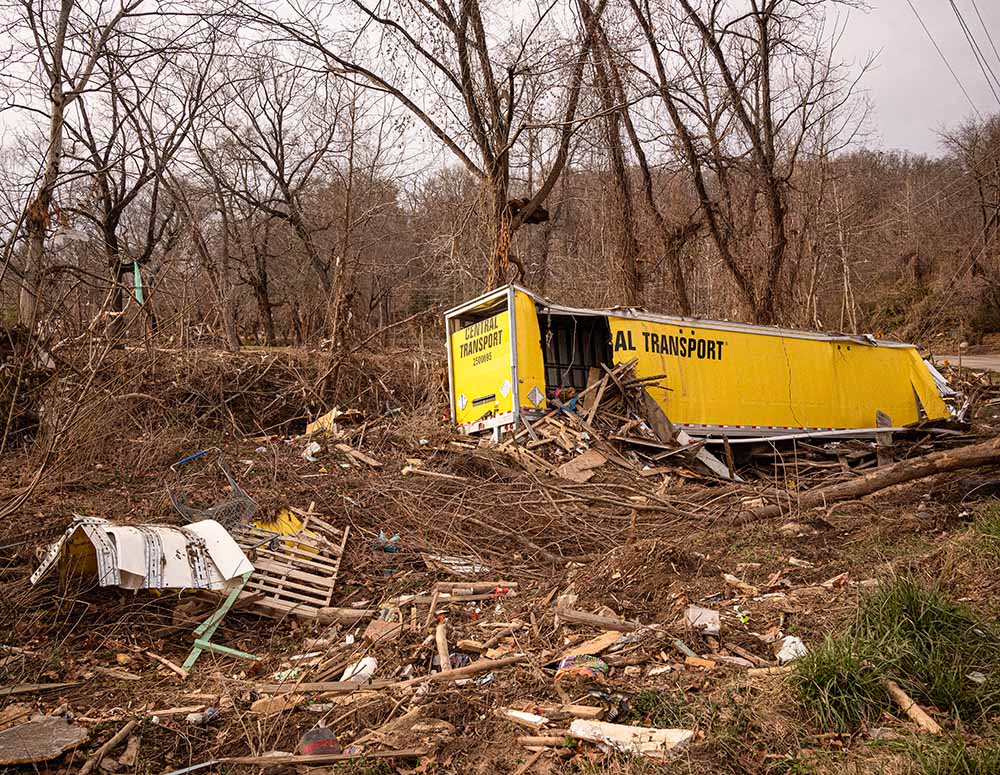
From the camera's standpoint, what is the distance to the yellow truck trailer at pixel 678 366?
1110 centimetres

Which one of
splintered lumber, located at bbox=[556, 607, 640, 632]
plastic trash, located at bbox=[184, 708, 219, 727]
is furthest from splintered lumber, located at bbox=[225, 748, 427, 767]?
splintered lumber, located at bbox=[556, 607, 640, 632]

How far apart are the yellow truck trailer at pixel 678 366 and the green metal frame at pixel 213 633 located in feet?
17.9

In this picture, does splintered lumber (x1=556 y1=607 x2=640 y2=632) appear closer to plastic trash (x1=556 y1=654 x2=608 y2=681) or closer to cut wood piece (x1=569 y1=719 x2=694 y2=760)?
plastic trash (x1=556 y1=654 x2=608 y2=681)

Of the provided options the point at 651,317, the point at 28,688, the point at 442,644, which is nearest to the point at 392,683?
the point at 442,644

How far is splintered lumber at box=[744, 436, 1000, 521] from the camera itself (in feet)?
24.8

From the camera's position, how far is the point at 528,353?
10.9m

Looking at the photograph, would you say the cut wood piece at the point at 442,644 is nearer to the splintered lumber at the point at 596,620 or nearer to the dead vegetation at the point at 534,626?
the dead vegetation at the point at 534,626

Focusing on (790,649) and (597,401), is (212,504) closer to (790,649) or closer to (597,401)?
(597,401)

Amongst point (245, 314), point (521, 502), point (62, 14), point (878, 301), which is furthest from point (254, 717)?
point (878, 301)

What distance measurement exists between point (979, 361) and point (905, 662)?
27.5 metres

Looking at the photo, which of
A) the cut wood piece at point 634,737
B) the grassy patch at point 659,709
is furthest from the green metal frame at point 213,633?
the grassy patch at point 659,709

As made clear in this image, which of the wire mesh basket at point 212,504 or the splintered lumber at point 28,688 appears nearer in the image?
the splintered lumber at point 28,688

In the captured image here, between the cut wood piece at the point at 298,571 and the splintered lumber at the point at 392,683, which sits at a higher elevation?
the cut wood piece at the point at 298,571

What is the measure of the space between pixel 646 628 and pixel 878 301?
39.1m
